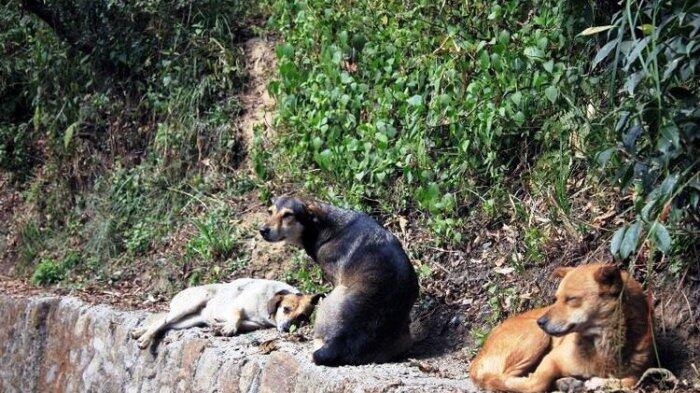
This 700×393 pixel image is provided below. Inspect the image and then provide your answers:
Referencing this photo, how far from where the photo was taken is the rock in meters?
6.26

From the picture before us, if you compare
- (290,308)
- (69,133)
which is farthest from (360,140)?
(69,133)

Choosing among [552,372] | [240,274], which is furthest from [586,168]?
[240,274]

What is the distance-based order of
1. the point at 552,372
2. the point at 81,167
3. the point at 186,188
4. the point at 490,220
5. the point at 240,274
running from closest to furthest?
the point at 552,372
the point at 490,220
the point at 240,274
the point at 186,188
the point at 81,167

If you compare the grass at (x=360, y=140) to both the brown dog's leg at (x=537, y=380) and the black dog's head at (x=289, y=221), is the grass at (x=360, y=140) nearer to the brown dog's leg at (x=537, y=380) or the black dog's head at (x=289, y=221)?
the brown dog's leg at (x=537, y=380)

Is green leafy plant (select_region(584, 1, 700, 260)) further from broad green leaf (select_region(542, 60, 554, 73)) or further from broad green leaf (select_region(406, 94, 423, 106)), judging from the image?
broad green leaf (select_region(406, 94, 423, 106))

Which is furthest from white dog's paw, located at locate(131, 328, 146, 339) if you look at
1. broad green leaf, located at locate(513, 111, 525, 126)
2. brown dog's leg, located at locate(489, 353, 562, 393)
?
brown dog's leg, located at locate(489, 353, 562, 393)

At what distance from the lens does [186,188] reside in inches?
457

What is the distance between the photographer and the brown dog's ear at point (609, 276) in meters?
5.22

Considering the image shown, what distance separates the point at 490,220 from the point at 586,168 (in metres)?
0.90

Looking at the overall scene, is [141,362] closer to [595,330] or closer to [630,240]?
[595,330]

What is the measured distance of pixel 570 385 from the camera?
532 cm

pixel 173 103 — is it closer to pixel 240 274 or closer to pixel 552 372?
pixel 240 274

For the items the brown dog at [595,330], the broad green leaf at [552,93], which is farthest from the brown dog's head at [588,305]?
the broad green leaf at [552,93]

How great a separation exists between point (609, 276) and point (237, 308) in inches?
139
